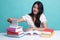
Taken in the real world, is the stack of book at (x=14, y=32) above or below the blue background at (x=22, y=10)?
below

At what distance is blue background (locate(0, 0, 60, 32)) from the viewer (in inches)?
97.3

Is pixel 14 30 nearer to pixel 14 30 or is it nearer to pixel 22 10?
pixel 14 30

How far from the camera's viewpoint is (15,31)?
73.8 inches

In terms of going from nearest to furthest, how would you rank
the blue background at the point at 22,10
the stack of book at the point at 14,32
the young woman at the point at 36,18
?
the stack of book at the point at 14,32
the young woman at the point at 36,18
the blue background at the point at 22,10

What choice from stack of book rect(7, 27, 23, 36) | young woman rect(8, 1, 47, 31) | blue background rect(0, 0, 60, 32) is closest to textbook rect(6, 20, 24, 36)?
stack of book rect(7, 27, 23, 36)

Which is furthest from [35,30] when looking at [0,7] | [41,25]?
[0,7]

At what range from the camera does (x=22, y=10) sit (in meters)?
2.50

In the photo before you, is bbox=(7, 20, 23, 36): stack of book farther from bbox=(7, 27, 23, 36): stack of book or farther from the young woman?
the young woman

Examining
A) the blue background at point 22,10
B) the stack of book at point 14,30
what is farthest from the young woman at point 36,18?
the stack of book at point 14,30

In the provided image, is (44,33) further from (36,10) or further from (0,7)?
(0,7)

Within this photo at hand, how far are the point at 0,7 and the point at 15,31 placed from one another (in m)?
0.73

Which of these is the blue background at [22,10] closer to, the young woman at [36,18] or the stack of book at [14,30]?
the young woman at [36,18]

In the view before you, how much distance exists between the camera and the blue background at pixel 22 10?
247 cm

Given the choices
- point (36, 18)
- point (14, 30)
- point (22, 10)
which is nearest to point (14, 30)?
point (14, 30)
